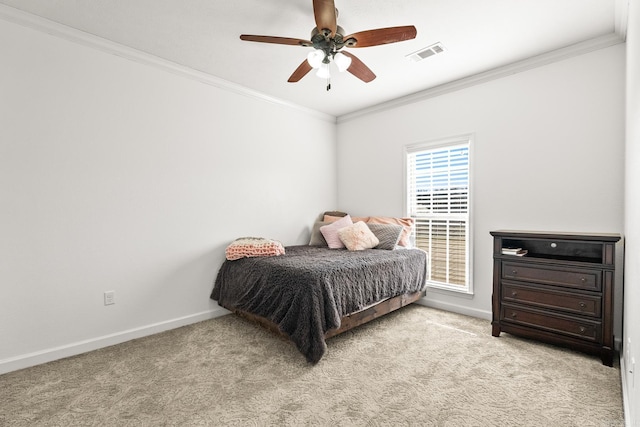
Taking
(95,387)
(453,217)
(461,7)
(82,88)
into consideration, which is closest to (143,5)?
(82,88)

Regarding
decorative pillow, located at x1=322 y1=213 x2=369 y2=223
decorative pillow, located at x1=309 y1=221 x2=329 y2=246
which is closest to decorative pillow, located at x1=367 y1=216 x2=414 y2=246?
decorative pillow, located at x1=322 y1=213 x2=369 y2=223

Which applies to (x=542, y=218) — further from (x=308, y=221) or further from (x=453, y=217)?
(x=308, y=221)

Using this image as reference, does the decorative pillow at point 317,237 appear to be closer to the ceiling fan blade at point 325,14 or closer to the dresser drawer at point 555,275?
the dresser drawer at point 555,275

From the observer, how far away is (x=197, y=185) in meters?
3.22

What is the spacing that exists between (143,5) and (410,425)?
10.3 feet

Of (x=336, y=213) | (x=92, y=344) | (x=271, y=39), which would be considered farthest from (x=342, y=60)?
(x=92, y=344)

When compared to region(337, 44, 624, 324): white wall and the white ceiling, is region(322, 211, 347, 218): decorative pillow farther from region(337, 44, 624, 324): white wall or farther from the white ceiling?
the white ceiling

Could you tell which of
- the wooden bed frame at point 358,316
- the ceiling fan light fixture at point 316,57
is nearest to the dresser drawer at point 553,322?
the wooden bed frame at point 358,316

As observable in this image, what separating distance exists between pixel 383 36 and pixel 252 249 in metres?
2.18

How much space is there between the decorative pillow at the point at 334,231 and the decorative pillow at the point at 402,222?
1.04 feet

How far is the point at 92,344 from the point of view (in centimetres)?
255

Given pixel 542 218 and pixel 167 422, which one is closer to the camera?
pixel 167 422

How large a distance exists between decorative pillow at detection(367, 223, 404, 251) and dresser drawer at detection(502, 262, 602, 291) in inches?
44.1

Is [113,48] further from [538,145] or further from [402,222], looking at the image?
[538,145]
